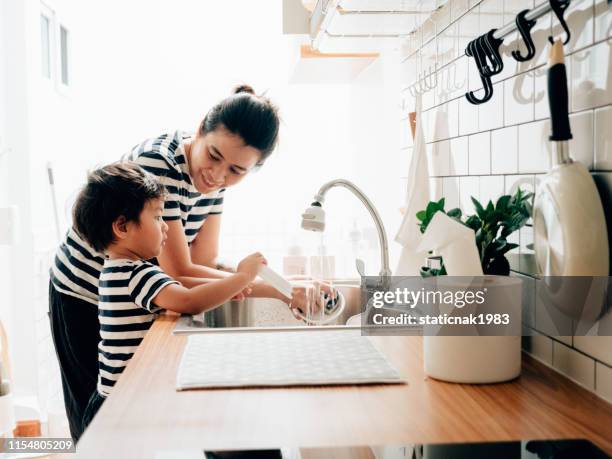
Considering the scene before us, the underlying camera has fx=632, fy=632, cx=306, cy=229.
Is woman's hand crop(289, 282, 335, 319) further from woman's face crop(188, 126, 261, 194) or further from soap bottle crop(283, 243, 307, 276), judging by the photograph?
soap bottle crop(283, 243, 307, 276)

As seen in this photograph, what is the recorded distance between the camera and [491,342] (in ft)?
2.84

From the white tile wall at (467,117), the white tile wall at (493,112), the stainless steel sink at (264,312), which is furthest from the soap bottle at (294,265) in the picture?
the white tile wall at (493,112)

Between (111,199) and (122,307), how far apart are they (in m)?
0.27

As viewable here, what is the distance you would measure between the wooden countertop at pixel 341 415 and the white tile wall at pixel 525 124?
2.5 inches

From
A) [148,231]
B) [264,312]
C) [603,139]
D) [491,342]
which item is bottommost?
[264,312]

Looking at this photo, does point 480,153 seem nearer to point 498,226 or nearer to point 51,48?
point 498,226

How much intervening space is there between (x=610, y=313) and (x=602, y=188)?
0.50 feet

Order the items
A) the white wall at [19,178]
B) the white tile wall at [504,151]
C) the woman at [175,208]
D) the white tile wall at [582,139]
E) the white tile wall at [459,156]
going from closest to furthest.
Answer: the white tile wall at [582,139] → the white tile wall at [504,151] → the white tile wall at [459,156] → the woman at [175,208] → the white wall at [19,178]

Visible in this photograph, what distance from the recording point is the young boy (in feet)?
4.57

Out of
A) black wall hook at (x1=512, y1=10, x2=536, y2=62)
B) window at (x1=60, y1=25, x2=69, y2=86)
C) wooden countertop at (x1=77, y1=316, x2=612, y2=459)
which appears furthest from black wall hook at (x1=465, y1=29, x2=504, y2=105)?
window at (x1=60, y1=25, x2=69, y2=86)

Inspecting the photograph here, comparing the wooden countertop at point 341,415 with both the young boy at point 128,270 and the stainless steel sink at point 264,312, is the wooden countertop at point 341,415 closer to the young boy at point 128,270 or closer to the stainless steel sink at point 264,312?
the young boy at point 128,270

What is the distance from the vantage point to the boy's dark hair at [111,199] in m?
1.45

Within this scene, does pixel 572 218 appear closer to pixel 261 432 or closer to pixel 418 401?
pixel 418 401

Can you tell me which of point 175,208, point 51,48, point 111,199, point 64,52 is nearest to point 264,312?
point 175,208
